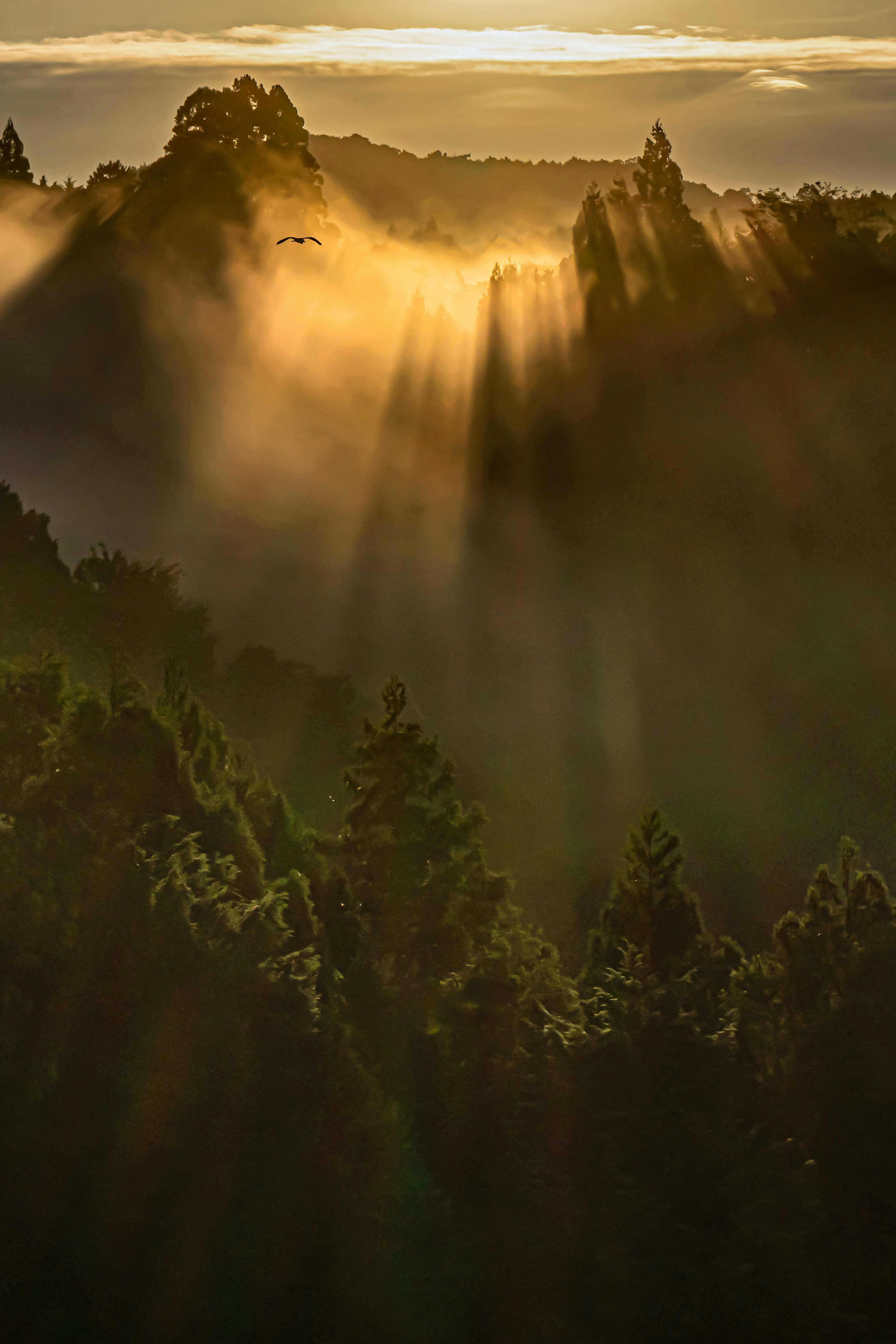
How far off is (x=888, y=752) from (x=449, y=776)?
57.3 meters

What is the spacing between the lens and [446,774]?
104 ft

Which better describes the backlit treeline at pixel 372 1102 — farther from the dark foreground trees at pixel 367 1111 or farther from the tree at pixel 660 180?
the tree at pixel 660 180

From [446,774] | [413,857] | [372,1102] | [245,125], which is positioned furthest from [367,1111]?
[245,125]

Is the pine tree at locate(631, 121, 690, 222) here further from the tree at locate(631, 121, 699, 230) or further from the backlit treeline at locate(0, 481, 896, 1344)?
the backlit treeline at locate(0, 481, 896, 1344)

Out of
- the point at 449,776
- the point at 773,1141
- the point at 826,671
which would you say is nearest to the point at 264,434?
the point at 826,671

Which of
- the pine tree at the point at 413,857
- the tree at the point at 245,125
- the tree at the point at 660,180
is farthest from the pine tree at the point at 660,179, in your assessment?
the pine tree at the point at 413,857

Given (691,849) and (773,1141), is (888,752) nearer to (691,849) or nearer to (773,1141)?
(691,849)

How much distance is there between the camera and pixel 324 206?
119 meters

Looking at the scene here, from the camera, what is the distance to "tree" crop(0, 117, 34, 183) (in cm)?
11588

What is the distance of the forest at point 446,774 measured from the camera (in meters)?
21.3

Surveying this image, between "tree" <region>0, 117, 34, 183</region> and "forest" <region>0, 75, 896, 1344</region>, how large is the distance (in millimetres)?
690

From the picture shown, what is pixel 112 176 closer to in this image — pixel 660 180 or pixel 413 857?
pixel 660 180

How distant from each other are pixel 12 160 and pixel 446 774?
105119 mm

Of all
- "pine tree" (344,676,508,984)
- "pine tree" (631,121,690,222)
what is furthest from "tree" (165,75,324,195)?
"pine tree" (344,676,508,984)
